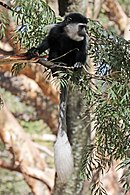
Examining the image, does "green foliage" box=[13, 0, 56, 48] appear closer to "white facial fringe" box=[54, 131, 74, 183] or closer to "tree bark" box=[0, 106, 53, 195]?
"white facial fringe" box=[54, 131, 74, 183]

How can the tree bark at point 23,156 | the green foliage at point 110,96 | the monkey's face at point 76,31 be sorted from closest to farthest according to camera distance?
1. the green foliage at point 110,96
2. the monkey's face at point 76,31
3. the tree bark at point 23,156

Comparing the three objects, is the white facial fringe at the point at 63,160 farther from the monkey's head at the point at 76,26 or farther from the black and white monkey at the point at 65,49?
the monkey's head at the point at 76,26

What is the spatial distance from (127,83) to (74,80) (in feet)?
0.58

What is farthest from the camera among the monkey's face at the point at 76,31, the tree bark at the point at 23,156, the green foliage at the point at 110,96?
the tree bark at the point at 23,156

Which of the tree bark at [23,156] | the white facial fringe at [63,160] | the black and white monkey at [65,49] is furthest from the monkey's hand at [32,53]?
the tree bark at [23,156]

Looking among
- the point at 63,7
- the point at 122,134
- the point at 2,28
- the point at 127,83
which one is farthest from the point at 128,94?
the point at 63,7

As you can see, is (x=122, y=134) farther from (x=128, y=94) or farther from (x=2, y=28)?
(x=2, y=28)

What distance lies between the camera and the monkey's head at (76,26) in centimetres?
176

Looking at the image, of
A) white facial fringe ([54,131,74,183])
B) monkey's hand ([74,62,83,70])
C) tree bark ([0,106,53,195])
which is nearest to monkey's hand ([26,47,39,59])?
monkey's hand ([74,62,83,70])

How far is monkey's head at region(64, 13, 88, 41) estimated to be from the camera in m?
1.76

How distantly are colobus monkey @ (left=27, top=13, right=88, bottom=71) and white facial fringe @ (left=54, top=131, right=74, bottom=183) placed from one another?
0.30 metres

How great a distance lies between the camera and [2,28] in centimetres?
171

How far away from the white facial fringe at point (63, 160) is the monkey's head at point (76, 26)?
1.26 ft

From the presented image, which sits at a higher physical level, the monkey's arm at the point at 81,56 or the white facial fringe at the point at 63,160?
the monkey's arm at the point at 81,56
